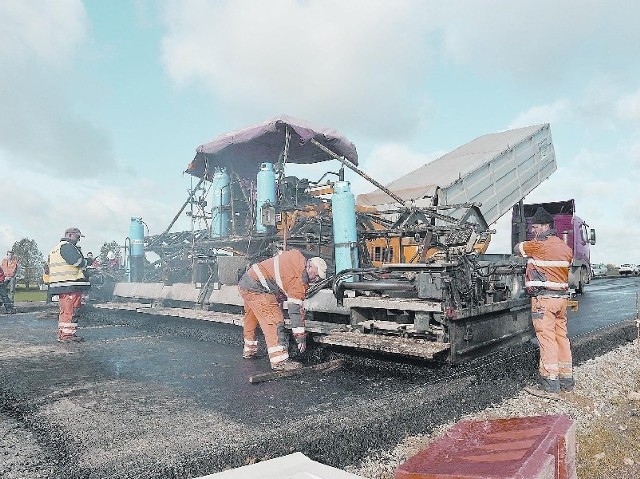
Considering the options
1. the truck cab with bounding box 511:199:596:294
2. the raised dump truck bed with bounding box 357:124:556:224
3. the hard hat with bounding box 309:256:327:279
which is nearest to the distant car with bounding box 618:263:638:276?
the truck cab with bounding box 511:199:596:294

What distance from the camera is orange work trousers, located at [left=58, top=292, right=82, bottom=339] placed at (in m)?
6.06

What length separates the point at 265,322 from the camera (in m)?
4.70

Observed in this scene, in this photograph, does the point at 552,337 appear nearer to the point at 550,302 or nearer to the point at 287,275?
the point at 550,302

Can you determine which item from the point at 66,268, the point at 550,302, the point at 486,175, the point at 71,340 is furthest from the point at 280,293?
the point at 486,175

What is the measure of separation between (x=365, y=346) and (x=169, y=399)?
174cm

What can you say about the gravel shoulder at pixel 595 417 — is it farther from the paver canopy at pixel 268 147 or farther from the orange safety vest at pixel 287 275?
the paver canopy at pixel 268 147

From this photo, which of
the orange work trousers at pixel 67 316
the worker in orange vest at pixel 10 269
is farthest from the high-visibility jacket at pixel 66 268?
the worker in orange vest at pixel 10 269

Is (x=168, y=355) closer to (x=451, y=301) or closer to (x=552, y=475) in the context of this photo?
(x=451, y=301)

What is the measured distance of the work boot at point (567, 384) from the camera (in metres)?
4.02

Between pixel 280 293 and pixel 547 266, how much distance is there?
8.17ft

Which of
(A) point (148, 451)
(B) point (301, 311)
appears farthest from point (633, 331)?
(A) point (148, 451)

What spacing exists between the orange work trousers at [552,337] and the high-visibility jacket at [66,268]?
549 cm

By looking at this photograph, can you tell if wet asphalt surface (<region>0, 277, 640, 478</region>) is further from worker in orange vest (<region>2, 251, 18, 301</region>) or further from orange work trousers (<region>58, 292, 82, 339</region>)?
worker in orange vest (<region>2, 251, 18, 301</region>)

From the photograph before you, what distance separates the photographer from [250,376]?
13.8ft
